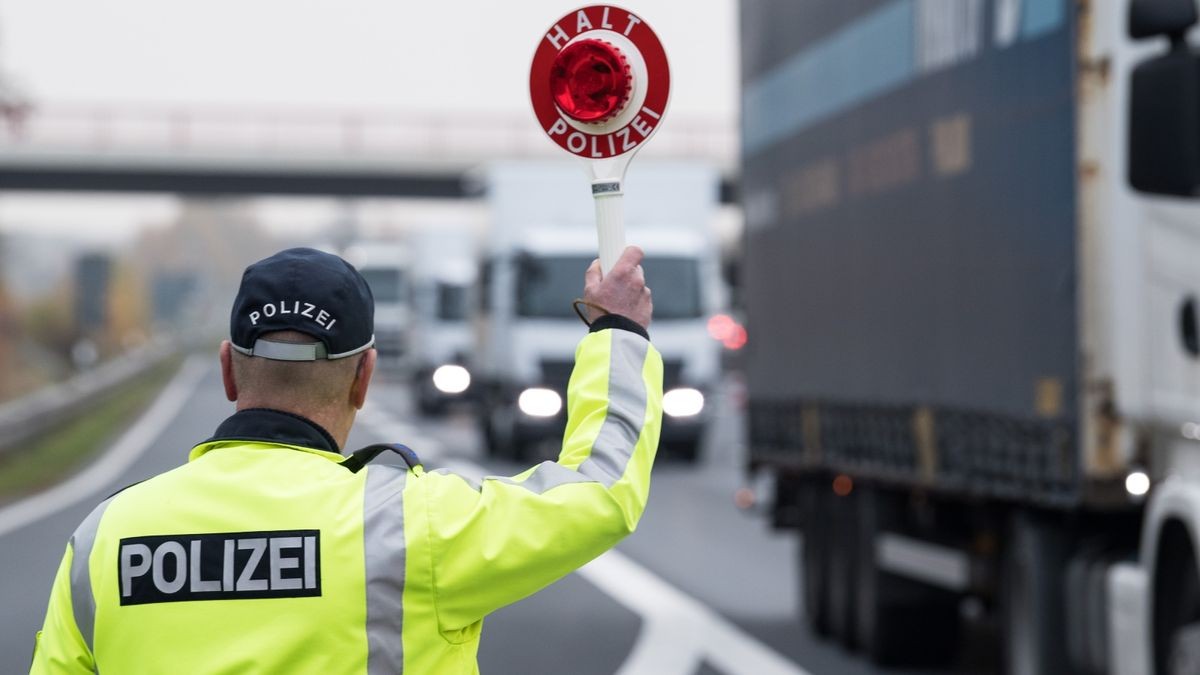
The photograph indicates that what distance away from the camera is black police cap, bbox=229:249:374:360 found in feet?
10.1

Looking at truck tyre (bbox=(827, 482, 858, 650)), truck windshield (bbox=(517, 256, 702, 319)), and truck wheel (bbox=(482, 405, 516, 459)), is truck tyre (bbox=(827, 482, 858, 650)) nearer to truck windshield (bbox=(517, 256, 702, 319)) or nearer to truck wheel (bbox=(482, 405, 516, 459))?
truck windshield (bbox=(517, 256, 702, 319))

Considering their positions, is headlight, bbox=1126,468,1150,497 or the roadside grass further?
the roadside grass

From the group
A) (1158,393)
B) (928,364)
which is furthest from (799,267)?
(1158,393)

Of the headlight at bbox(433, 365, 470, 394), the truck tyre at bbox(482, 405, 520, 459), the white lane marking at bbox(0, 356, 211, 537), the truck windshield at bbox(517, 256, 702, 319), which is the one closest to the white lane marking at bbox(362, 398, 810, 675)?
the headlight at bbox(433, 365, 470, 394)

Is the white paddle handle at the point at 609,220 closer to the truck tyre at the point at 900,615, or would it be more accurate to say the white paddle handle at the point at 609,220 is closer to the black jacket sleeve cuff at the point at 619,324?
the black jacket sleeve cuff at the point at 619,324

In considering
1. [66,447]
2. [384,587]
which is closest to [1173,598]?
[384,587]

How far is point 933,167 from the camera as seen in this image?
957cm

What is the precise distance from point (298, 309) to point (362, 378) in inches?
7.1

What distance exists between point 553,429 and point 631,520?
25.7 m

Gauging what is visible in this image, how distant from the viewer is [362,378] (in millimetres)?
3195

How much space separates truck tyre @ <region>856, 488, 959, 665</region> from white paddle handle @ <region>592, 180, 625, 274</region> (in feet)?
24.4

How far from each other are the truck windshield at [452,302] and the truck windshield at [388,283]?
1439 cm

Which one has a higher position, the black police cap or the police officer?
the black police cap

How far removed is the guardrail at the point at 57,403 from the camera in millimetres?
27875
